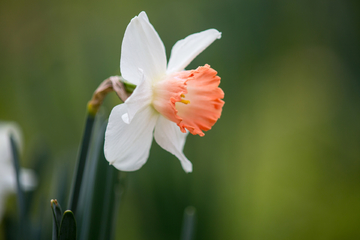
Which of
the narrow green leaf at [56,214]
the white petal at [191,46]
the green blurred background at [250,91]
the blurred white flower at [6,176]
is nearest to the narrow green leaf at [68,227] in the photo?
the narrow green leaf at [56,214]

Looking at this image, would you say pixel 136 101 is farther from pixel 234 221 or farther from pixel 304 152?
pixel 304 152

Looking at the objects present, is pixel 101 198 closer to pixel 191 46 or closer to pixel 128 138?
pixel 128 138

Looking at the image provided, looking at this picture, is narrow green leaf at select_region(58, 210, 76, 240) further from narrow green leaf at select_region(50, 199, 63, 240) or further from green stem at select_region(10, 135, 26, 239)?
green stem at select_region(10, 135, 26, 239)

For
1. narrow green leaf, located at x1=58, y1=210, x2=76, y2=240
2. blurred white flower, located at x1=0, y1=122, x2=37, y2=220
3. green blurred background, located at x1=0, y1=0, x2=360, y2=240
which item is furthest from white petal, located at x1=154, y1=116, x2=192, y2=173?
green blurred background, located at x1=0, y1=0, x2=360, y2=240

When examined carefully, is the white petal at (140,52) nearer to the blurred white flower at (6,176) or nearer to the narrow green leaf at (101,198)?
the narrow green leaf at (101,198)

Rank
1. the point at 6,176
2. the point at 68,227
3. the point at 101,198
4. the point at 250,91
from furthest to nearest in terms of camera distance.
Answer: the point at 250,91 → the point at 6,176 → the point at 101,198 → the point at 68,227

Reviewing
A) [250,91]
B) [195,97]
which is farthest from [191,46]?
[250,91]

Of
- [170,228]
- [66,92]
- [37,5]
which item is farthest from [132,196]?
[37,5]
